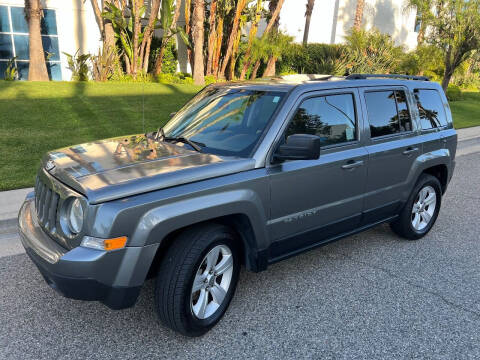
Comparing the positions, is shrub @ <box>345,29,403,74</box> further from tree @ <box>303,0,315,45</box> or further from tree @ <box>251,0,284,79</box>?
tree @ <box>303,0,315,45</box>

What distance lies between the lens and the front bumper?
2514mm

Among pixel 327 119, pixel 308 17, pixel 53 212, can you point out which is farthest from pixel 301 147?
pixel 308 17

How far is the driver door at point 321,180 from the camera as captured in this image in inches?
131

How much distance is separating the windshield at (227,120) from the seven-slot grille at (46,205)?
1.17 m

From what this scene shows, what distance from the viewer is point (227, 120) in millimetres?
3631

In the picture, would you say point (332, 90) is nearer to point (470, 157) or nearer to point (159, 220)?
point (159, 220)

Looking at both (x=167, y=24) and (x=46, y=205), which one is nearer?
(x=46, y=205)

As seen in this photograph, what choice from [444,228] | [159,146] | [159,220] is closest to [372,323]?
[159,220]

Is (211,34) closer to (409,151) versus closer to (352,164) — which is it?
(409,151)

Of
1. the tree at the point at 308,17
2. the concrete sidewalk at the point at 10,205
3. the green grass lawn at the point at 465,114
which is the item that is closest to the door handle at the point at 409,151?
the concrete sidewalk at the point at 10,205

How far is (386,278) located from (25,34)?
1672cm

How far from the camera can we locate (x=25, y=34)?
16.0m

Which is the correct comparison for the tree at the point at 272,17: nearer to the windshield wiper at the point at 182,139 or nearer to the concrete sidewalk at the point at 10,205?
the concrete sidewalk at the point at 10,205

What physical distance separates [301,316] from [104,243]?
5.46 feet
